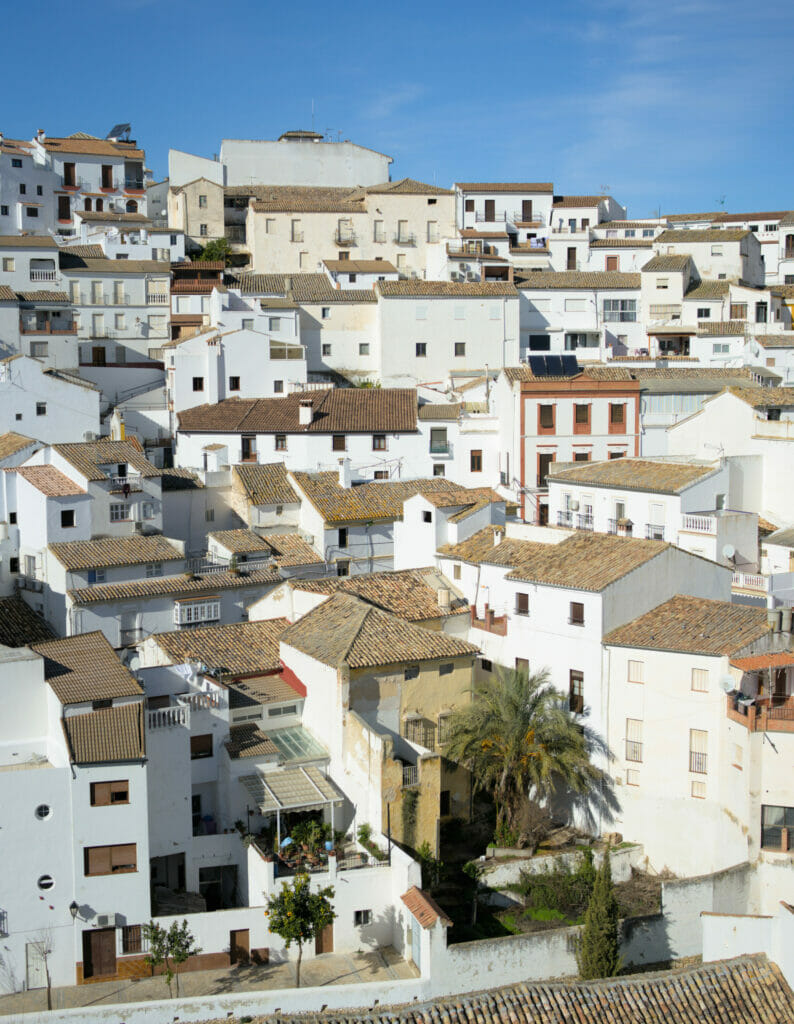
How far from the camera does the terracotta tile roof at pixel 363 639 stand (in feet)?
97.1

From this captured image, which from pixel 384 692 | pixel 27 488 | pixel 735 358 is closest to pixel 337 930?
pixel 384 692

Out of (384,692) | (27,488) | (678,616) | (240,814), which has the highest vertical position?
(27,488)

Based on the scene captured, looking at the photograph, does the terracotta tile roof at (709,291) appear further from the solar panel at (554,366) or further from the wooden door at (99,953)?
the wooden door at (99,953)

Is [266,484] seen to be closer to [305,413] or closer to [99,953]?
[305,413]

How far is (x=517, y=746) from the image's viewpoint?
29.0 meters

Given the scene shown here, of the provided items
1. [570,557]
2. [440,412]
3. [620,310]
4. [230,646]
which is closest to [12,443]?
[230,646]

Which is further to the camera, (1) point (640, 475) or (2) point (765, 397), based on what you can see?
(2) point (765, 397)

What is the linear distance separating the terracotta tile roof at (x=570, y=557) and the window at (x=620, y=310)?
96.7ft

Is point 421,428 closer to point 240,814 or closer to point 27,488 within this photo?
point 27,488

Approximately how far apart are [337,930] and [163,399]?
1269 inches

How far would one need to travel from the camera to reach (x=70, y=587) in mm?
35812

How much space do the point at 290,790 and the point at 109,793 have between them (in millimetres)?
4802

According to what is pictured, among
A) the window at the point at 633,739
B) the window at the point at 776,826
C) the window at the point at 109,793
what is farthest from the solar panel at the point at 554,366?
the window at the point at 109,793

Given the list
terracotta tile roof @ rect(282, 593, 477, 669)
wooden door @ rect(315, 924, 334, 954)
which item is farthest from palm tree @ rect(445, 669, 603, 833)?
wooden door @ rect(315, 924, 334, 954)
